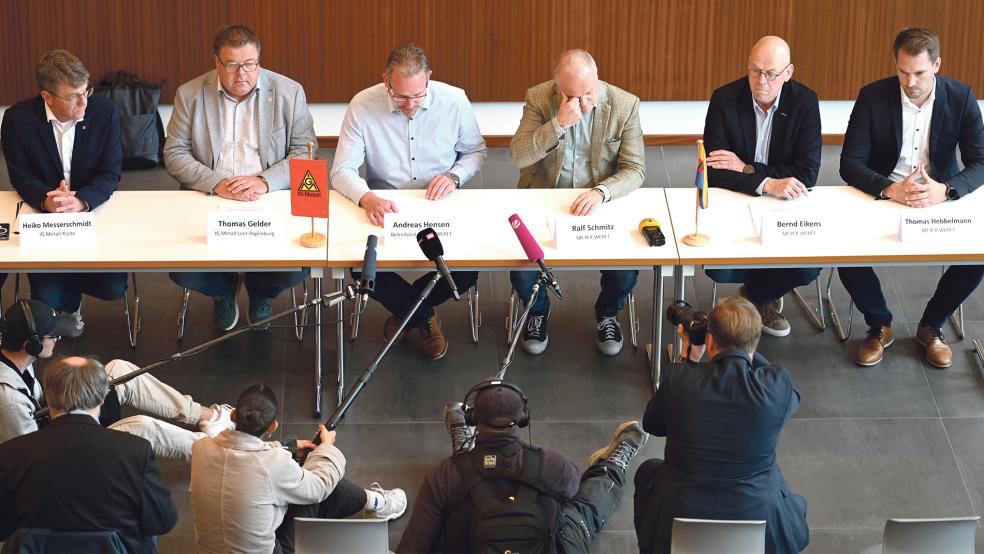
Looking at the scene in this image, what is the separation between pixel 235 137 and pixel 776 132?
7.64 feet

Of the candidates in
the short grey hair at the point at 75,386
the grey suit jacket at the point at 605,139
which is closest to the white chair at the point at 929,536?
the grey suit jacket at the point at 605,139

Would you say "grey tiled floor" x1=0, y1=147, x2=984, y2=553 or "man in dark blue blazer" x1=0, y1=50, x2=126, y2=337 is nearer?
"grey tiled floor" x1=0, y1=147, x2=984, y2=553

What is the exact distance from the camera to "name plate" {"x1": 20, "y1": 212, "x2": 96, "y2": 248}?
181 inches

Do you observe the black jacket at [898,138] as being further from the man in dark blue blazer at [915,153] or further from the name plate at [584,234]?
the name plate at [584,234]

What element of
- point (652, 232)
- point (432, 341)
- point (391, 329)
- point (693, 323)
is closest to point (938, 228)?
point (652, 232)

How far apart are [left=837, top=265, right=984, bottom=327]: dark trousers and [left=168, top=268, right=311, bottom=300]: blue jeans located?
7.63 feet

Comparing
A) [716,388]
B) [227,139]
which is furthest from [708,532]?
[227,139]

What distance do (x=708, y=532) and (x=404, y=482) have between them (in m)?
1.50

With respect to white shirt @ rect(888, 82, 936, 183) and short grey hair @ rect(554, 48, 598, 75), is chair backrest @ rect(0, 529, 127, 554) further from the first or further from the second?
white shirt @ rect(888, 82, 936, 183)

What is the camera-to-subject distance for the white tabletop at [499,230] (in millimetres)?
4566

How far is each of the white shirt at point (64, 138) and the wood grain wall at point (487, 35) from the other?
2012mm

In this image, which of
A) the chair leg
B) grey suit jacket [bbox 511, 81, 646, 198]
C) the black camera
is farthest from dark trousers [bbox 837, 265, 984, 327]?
the chair leg

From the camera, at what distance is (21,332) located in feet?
12.8

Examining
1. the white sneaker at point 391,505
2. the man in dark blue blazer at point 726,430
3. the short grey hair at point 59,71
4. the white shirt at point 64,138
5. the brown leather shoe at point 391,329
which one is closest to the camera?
the man in dark blue blazer at point 726,430
